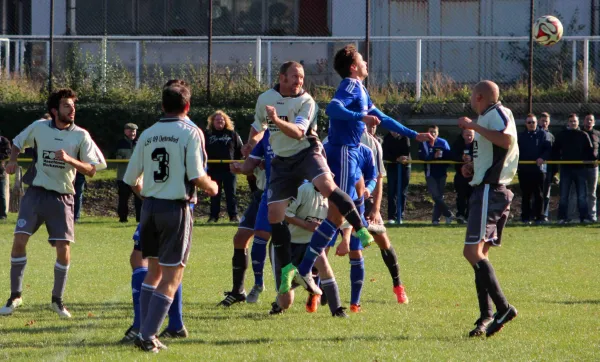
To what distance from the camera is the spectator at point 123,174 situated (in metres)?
A: 19.3

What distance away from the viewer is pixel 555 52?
23.4 meters

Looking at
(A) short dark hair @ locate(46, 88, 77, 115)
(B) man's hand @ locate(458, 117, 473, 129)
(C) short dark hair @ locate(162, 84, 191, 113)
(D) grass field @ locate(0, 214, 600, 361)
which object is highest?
(A) short dark hair @ locate(46, 88, 77, 115)

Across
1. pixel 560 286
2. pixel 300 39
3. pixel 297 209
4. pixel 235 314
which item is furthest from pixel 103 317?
pixel 300 39

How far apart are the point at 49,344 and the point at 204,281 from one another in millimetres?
3965

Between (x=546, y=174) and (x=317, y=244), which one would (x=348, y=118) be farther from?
(x=546, y=174)

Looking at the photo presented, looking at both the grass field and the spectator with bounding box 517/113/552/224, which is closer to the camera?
the grass field

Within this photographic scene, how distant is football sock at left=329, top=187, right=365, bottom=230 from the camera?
811 cm

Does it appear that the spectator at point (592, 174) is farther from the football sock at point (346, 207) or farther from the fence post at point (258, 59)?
the football sock at point (346, 207)

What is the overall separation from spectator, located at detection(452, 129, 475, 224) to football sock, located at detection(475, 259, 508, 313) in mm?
11548

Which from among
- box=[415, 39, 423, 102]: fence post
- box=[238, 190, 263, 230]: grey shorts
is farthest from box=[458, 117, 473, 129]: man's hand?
box=[415, 39, 423, 102]: fence post

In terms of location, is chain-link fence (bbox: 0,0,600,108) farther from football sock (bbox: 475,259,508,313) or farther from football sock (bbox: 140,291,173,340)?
football sock (bbox: 140,291,173,340)

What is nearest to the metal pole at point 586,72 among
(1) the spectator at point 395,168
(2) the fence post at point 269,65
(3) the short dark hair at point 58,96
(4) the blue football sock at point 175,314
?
(1) the spectator at point 395,168

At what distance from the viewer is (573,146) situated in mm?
19000

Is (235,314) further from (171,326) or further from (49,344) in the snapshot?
(49,344)
